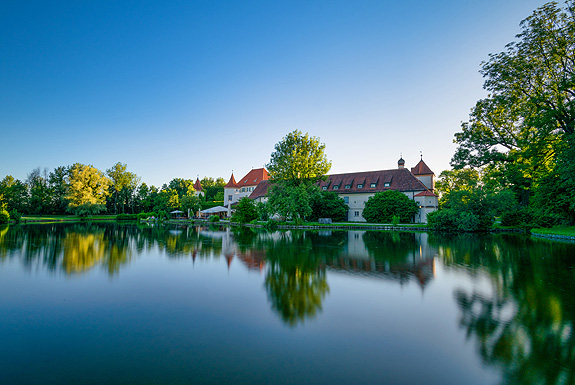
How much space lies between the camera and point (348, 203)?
38.3 metres

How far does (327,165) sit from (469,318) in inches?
1142

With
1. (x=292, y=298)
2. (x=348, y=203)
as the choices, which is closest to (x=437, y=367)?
(x=292, y=298)

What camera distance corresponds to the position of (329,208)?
34.9 m

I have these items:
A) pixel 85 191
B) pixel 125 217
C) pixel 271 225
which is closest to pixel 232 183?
pixel 125 217

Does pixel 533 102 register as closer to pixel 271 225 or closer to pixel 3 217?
pixel 271 225

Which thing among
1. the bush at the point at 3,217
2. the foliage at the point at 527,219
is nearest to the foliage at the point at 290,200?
the foliage at the point at 527,219

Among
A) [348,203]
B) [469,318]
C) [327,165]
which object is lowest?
[469,318]

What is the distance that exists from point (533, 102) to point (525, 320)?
20236 millimetres

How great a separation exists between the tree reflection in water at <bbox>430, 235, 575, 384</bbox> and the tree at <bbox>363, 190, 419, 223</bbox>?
2229 centimetres

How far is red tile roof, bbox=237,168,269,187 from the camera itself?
53.2m

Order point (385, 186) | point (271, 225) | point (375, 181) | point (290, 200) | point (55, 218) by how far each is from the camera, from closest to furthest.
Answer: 1. point (290, 200)
2. point (271, 225)
3. point (385, 186)
4. point (375, 181)
5. point (55, 218)

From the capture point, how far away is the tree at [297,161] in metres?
32.7

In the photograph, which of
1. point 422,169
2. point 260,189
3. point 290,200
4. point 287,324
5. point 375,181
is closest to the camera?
point 287,324

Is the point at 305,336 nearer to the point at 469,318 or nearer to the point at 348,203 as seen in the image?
the point at 469,318
